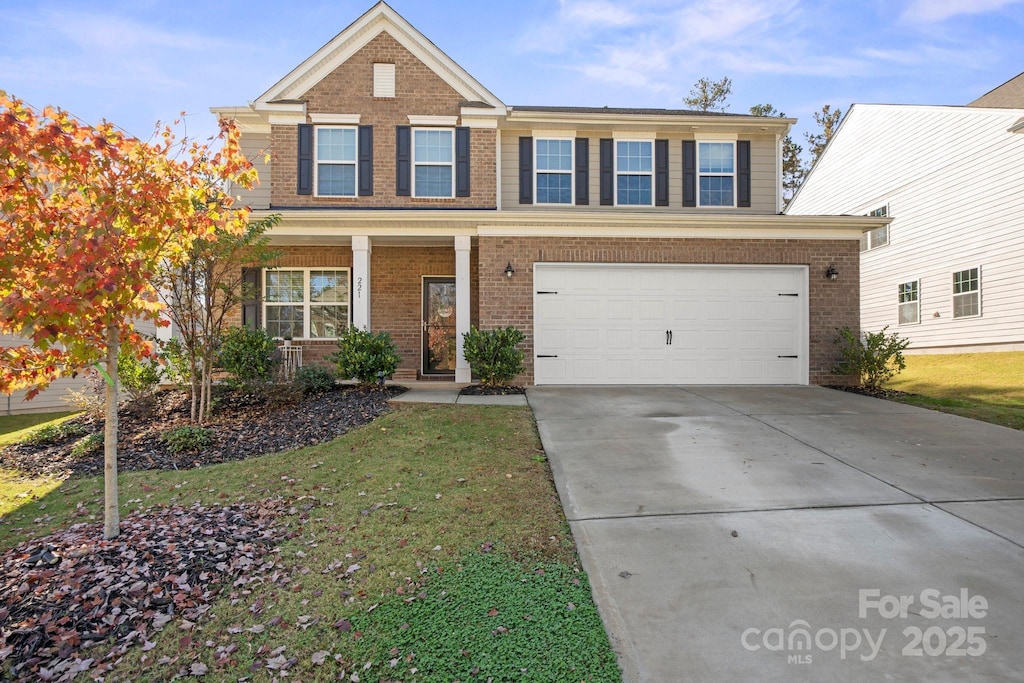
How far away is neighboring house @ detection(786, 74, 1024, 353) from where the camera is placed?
13.1m

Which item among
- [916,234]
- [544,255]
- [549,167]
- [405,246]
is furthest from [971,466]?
[916,234]

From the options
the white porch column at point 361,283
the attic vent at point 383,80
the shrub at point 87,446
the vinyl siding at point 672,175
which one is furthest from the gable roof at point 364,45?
the shrub at point 87,446

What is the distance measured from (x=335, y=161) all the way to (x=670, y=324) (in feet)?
25.6

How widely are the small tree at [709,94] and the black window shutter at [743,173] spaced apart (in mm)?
16777

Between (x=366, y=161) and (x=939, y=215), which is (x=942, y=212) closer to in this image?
(x=939, y=215)

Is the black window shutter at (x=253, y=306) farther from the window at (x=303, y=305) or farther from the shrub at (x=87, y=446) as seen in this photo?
the shrub at (x=87, y=446)

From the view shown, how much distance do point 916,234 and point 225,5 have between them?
60.9 ft

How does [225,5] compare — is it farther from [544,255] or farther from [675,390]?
[675,390]

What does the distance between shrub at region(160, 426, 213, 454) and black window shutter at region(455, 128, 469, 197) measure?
711 cm

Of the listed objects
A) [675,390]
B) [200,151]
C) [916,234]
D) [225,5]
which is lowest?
[675,390]

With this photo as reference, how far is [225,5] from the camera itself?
26.2 feet

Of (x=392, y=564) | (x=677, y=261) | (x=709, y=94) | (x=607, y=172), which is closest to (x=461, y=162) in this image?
(x=607, y=172)

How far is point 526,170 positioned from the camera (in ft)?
38.4

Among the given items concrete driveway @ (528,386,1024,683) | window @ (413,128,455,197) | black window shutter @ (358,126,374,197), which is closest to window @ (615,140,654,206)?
window @ (413,128,455,197)
